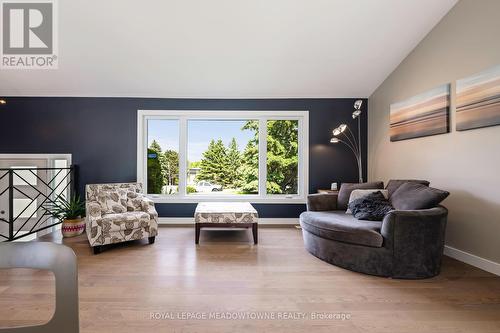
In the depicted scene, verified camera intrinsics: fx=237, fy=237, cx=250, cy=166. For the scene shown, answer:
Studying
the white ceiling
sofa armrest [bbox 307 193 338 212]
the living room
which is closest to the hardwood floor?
the living room

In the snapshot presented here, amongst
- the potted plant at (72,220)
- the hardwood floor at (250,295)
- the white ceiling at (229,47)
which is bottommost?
the hardwood floor at (250,295)

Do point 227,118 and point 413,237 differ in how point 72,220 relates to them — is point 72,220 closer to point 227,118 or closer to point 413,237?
point 227,118

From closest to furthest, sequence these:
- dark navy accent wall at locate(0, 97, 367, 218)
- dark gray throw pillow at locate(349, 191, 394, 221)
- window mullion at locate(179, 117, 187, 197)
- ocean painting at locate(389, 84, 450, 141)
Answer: dark gray throw pillow at locate(349, 191, 394, 221)
ocean painting at locate(389, 84, 450, 141)
dark navy accent wall at locate(0, 97, 367, 218)
window mullion at locate(179, 117, 187, 197)

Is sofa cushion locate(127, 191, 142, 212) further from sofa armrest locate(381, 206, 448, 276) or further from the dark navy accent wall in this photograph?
sofa armrest locate(381, 206, 448, 276)

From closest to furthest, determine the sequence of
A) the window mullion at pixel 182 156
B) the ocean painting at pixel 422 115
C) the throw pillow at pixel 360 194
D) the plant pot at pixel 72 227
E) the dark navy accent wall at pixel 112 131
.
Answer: the ocean painting at pixel 422 115
the throw pillow at pixel 360 194
the plant pot at pixel 72 227
the dark navy accent wall at pixel 112 131
the window mullion at pixel 182 156

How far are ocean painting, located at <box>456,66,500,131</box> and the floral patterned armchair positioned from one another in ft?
13.3

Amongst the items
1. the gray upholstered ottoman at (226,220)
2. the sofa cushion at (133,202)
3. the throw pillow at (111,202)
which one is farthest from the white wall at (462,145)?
the throw pillow at (111,202)

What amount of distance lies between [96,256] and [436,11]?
5089 mm

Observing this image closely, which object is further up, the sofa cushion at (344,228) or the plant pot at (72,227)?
the sofa cushion at (344,228)

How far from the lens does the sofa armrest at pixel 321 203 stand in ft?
11.0

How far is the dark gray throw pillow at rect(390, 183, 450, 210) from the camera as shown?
242 centimetres

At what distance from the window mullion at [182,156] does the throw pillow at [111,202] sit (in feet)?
3.66

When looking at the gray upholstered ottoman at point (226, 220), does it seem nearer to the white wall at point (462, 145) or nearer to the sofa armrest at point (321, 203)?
the sofa armrest at point (321, 203)

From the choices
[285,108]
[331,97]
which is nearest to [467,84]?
[331,97]
